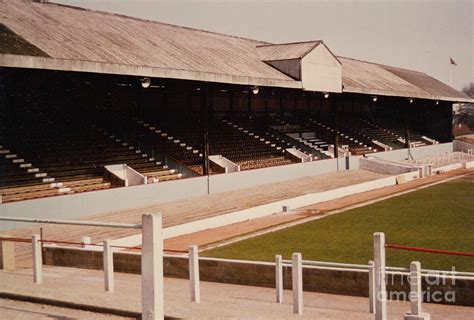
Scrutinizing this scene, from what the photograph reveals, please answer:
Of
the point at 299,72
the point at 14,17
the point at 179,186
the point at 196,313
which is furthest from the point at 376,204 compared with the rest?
the point at 196,313

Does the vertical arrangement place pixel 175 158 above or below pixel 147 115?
below

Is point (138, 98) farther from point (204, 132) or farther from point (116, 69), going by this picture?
point (116, 69)

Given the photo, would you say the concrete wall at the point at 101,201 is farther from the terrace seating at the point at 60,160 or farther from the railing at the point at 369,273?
the railing at the point at 369,273

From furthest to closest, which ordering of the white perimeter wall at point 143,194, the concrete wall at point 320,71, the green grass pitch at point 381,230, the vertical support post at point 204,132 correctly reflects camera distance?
the concrete wall at point 320,71 → the vertical support post at point 204,132 → the white perimeter wall at point 143,194 → the green grass pitch at point 381,230

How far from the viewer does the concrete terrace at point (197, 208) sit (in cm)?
1643

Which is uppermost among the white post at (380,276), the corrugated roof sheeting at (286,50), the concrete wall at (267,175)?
the corrugated roof sheeting at (286,50)

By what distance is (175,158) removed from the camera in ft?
90.6

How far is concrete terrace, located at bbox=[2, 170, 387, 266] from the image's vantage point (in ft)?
53.9

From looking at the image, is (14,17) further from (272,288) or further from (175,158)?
(272,288)

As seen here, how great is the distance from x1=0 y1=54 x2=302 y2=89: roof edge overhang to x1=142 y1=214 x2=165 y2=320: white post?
1134 cm

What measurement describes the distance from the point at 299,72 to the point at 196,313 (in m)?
25.3

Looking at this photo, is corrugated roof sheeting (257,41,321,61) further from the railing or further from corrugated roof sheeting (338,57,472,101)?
the railing

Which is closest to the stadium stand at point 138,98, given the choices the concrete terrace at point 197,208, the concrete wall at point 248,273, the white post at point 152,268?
the concrete terrace at point 197,208

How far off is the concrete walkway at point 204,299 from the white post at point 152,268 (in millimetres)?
589
